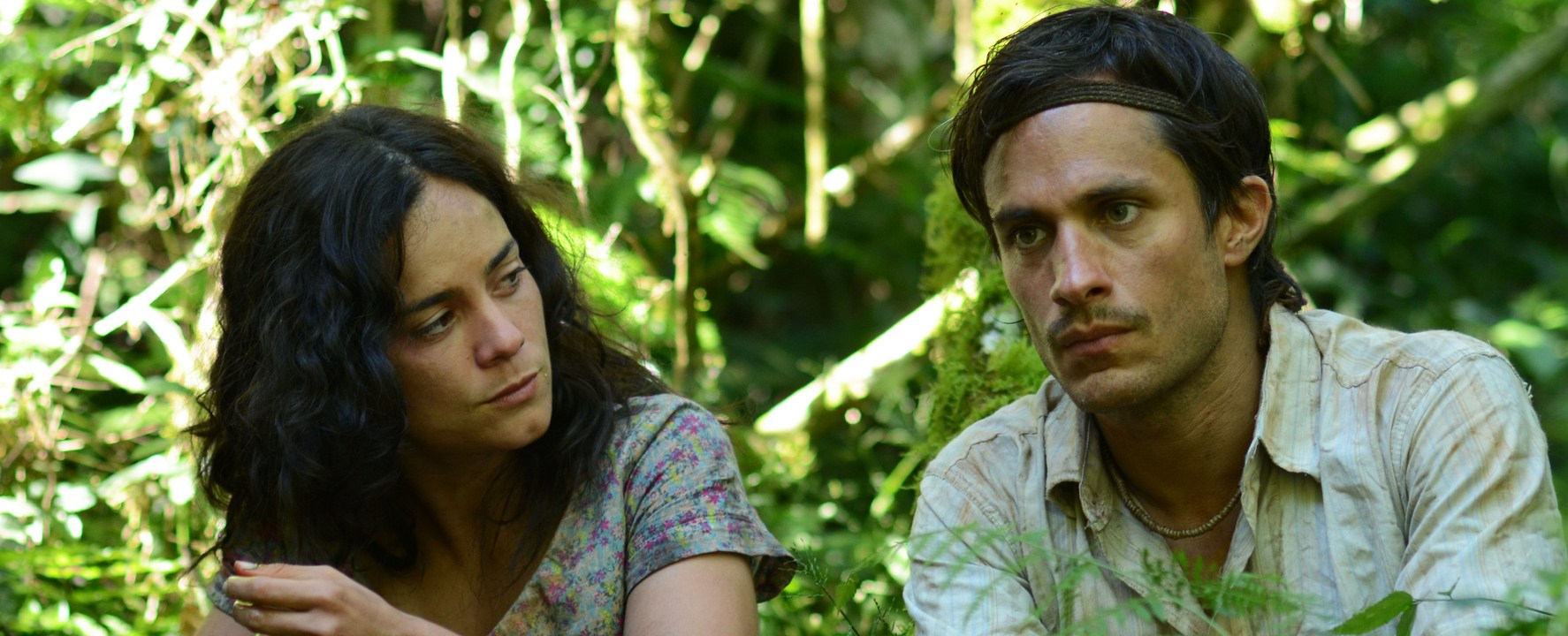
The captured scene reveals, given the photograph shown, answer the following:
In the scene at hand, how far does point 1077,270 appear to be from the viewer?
2109 millimetres

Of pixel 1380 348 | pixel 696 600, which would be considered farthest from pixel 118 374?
pixel 1380 348

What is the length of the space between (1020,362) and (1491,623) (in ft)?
4.20

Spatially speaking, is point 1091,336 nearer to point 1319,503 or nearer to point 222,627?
point 1319,503

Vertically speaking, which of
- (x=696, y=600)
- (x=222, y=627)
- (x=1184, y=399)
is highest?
(x=1184, y=399)

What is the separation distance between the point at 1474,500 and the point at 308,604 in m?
1.75

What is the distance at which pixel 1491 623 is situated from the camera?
1.81 m

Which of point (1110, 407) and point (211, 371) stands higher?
point (1110, 407)

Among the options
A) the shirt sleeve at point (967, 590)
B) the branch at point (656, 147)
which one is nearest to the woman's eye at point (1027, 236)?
the shirt sleeve at point (967, 590)

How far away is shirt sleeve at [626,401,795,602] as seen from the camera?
2.43m

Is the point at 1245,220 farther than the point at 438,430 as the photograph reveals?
No

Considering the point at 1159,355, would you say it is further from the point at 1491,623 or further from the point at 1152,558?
the point at 1491,623

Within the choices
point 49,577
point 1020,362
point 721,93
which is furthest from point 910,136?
point 49,577

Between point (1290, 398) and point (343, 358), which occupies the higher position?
point (1290, 398)

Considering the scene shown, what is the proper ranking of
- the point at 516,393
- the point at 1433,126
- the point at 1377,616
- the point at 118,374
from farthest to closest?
the point at 1433,126 < the point at 118,374 < the point at 516,393 < the point at 1377,616
